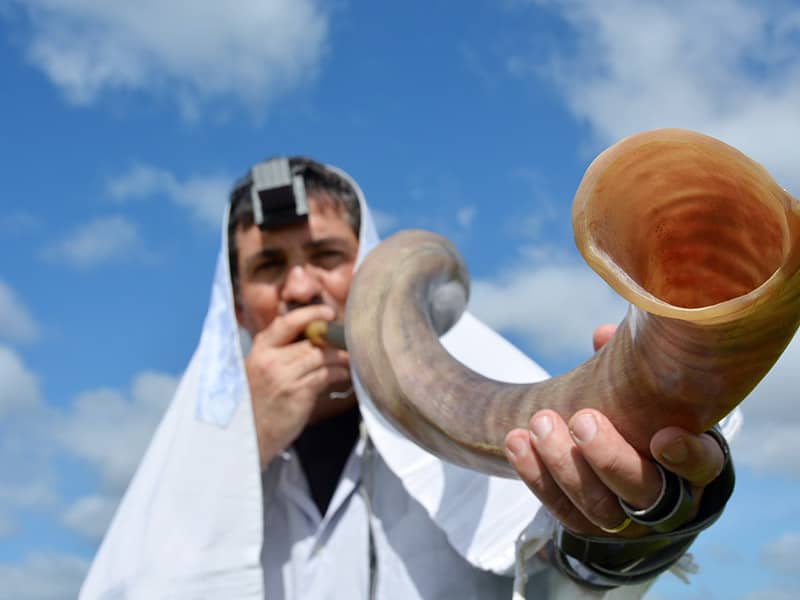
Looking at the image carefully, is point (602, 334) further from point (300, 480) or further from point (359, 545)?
point (300, 480)

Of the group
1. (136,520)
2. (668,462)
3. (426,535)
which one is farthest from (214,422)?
(668,462)

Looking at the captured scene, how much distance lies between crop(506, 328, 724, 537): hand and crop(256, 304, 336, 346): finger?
159 cm

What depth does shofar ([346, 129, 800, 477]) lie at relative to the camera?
3.31ft

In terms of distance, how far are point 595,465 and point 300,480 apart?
1.77m

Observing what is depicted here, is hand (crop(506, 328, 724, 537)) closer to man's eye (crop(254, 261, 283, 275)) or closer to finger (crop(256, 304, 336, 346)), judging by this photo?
finger (crop(256, 304, 336, 346))

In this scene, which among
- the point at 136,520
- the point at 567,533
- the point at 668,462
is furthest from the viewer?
the point at 136,520

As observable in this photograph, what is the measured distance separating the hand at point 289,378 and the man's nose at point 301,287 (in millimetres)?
36

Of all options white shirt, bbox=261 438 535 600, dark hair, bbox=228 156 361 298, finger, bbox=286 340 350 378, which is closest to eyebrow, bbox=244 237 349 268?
dark hair, bbox=228 156 361 298

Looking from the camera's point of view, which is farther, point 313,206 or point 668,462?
point 313,206

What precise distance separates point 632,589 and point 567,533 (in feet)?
1.23

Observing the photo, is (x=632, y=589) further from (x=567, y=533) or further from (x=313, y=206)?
(x=313, y=206)

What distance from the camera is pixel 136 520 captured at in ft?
9.34

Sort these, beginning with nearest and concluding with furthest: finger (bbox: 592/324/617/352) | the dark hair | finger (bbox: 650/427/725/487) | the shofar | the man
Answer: the shofar → finger (bbox: 650/427/725/487) → finger (bbox: 592/324/617/352) → the man → the dark hair

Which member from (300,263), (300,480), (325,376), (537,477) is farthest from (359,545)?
(537,477)
